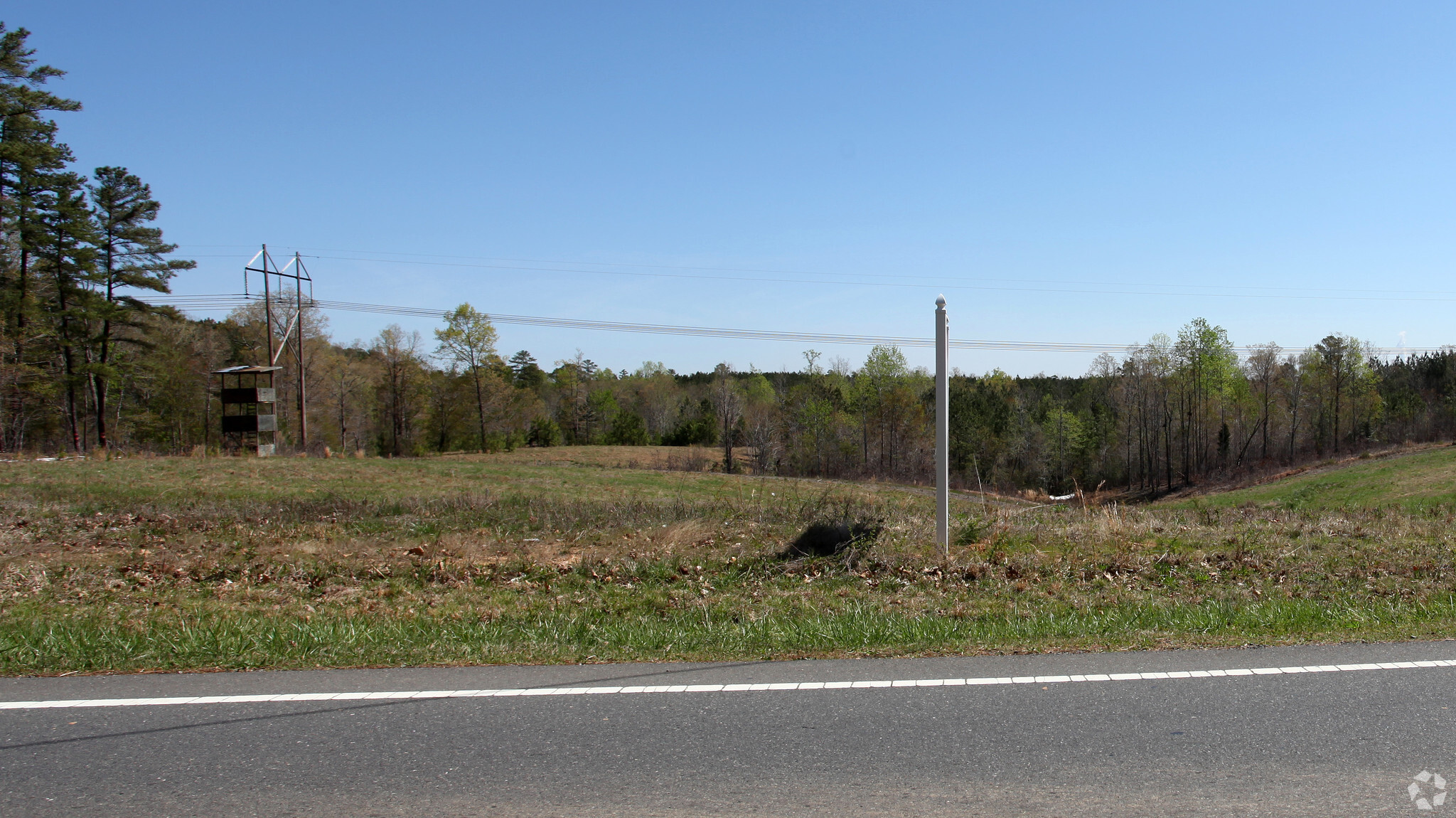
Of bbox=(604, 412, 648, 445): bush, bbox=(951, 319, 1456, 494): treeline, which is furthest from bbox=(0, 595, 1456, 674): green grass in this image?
bbox=(604, 412, 648, 445): bush

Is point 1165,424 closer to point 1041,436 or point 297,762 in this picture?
point 1041,436

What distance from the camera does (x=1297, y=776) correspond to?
148 inches

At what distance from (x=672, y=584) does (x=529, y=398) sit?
7088 cm

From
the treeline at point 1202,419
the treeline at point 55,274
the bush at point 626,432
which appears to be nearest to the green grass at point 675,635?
the treeline at point 55,274

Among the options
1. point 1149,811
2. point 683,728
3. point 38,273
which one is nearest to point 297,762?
point 683,728

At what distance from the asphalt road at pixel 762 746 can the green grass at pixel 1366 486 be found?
1121 inches

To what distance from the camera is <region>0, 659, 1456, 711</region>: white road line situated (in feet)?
17.0

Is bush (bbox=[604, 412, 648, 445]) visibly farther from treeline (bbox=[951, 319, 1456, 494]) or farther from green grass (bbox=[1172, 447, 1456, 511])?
green grass (bbox=[1172, 447, 1456, 511])

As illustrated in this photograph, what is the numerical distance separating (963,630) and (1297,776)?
3000mm

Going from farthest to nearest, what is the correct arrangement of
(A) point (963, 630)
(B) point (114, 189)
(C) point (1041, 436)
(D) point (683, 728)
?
(C) point (1041, 436)
(B) point (114, 189)
(A) point (963, 630)
(D) point (683, 728)

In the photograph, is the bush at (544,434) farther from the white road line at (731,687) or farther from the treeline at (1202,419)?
the white road line at (731,687)

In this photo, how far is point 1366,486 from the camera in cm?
3831

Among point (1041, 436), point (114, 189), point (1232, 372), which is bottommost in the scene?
point (1041, 436)

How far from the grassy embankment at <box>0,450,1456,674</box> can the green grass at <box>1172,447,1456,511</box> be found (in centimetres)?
2203
